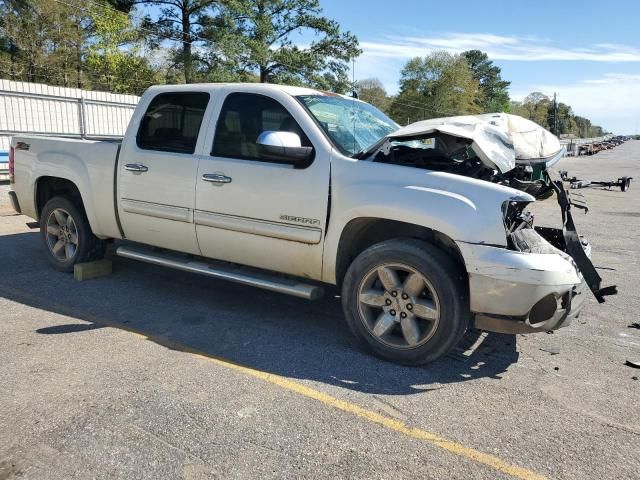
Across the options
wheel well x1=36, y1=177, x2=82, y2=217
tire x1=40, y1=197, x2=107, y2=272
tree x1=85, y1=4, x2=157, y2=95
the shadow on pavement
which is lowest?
the shadow on pavement

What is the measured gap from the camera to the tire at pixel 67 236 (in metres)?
5.77

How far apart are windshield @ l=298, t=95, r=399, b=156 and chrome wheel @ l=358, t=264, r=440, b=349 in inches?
41.1

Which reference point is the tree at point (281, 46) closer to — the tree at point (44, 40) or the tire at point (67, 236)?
the tree at point (44, 40)

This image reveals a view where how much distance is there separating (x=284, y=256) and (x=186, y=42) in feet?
119

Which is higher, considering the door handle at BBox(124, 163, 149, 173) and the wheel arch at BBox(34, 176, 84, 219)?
the door handle at BBox(124, 163, 149, 173)

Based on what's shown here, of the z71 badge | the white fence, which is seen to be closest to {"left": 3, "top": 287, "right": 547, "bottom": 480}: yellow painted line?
the z71 badge

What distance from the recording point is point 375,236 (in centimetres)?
427

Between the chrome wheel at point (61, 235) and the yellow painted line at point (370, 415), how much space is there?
6.72 feet

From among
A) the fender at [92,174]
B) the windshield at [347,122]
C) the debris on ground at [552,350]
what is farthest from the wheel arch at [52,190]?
the debris on ground at [552,350]

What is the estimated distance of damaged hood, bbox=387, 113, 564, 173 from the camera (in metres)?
3.79

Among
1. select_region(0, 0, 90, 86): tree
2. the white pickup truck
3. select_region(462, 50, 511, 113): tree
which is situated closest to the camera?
the white pickup truck

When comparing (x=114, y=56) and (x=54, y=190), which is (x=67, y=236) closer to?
(x=54, y=190)

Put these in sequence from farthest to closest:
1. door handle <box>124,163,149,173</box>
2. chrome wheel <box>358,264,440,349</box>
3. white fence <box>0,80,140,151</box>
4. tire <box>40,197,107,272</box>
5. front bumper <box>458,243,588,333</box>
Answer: white fence <box>0,80,140,151</box> < tire <box>40,197,107,272</box> < door handle <box>124,163,149,173</box> < chrome wheel <box>358,264,440,349</box> < front bumper <box>458,243,588,333</box>

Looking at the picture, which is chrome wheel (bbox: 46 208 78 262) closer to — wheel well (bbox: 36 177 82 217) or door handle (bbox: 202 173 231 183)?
wheel well (bbox: 36 177 82 217)
